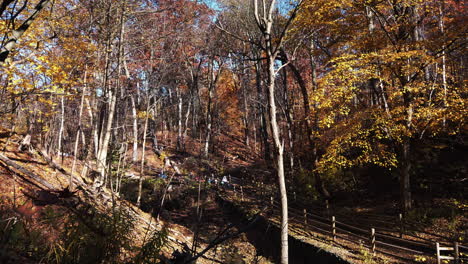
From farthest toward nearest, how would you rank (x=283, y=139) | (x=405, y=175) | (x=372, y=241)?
(x=405, y=175)
(x=372, y=241)
(x=283, y=139)

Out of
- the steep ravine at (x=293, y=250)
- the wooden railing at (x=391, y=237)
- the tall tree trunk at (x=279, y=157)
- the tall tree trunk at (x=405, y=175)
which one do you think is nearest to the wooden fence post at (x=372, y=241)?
the wooden railing at (x=391, y=237)

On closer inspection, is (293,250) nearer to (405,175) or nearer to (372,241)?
(372,241)

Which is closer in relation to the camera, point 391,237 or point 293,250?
point 391,237

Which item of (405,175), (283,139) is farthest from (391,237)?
(283,139)

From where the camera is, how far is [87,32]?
9.72 meters

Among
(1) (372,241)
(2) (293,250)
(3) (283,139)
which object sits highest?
(3) (283,139)

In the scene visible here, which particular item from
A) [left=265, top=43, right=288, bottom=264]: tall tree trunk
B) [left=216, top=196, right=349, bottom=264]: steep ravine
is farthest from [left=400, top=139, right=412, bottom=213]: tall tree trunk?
[left=265, top=43, right=288, bottom=264]: tall tree trunk

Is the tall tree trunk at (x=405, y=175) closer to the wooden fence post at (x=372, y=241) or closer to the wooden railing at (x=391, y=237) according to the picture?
the wooden railing at (x=391, y=237)

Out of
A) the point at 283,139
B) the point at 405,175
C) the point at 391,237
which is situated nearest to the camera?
the point at 283,139

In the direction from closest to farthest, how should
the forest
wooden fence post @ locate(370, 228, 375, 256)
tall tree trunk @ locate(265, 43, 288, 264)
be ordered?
the forest → tall tree trunk @ locate(265, 43, 288, 264) → wooden fence post @ locate(370, 228, 375, 256)

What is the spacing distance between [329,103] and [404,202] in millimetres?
5350

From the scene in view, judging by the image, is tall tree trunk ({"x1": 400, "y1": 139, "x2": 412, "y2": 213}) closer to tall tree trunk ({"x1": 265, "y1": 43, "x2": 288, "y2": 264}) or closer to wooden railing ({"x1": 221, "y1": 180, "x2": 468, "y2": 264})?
wooden railing ({"x1": 221, "y1": 180, "x2": 468, "y2": 264})

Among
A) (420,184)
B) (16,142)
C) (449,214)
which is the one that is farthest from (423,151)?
(16,142)

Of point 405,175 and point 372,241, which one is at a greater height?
point 405,175
